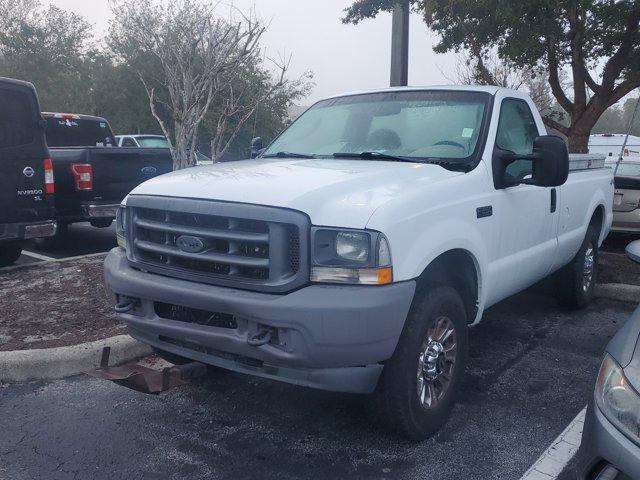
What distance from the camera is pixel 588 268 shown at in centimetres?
632

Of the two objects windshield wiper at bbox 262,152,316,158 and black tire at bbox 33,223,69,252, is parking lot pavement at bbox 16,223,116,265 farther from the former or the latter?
windshield wiper at bbox 262,152,316,158

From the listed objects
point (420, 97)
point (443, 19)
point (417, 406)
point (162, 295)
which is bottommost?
point (417, 406)

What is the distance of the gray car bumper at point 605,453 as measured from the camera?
87.0 inches

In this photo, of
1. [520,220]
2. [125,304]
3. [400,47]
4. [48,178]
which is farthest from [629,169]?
[125,304]

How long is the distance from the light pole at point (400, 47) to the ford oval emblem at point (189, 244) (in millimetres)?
6085

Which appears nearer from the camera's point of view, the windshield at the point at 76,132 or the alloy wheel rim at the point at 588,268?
the alloy wheel rim at the point at 588,268

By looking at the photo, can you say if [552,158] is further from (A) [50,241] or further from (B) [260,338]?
(A) [50,241]

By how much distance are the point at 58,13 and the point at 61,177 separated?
30723 millimetres

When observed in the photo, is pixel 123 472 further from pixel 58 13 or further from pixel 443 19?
pixel 58 13

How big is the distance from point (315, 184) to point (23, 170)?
5.09m

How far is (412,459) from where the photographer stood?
341cm

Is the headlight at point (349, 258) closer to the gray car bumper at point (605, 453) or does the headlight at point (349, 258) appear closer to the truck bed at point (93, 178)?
the gray car bumper at point (605, 453)

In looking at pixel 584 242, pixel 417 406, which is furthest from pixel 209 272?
pixel 584 242

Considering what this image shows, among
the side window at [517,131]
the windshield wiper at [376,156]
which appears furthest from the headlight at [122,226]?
the side window at [517,131]
